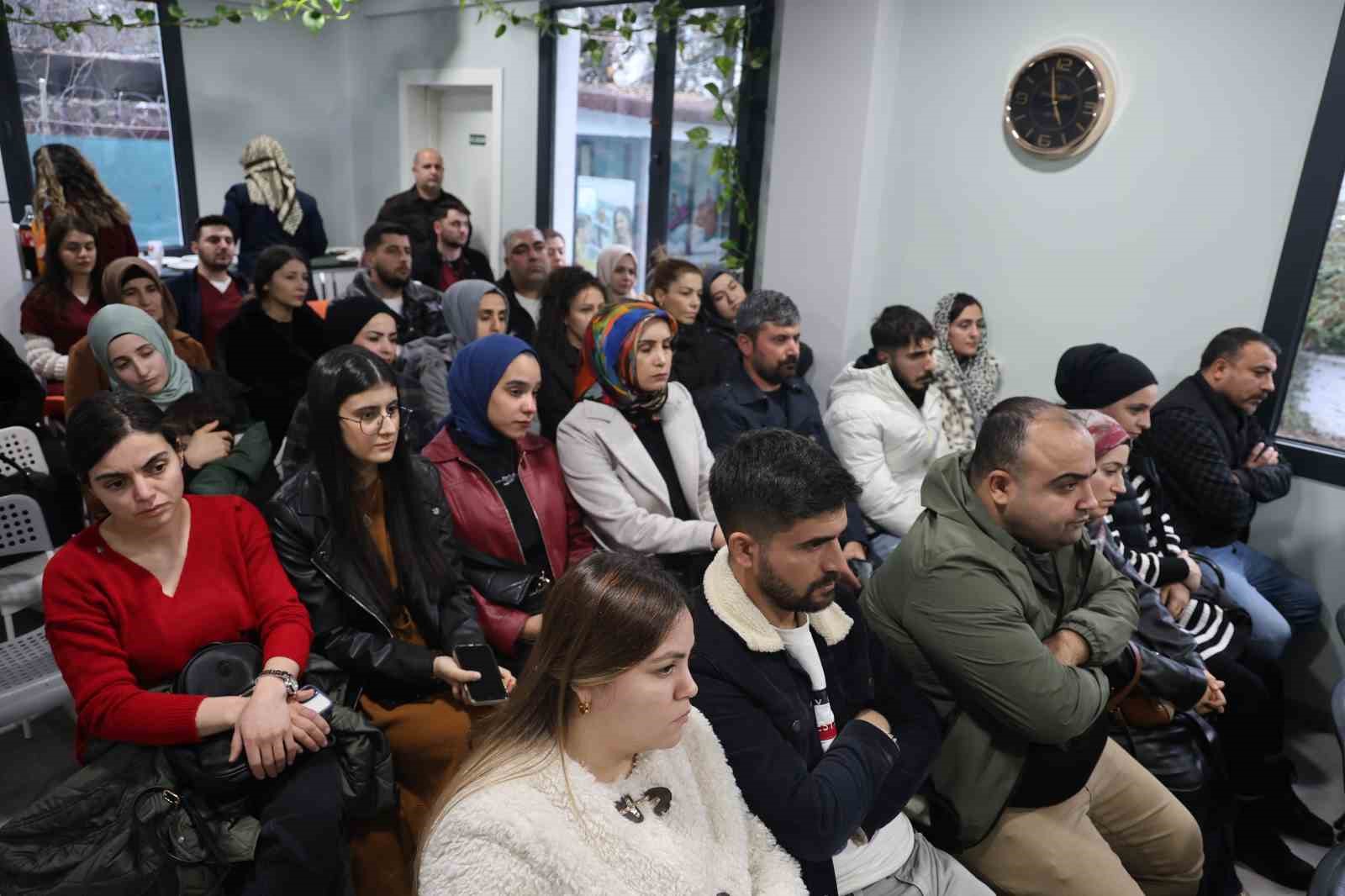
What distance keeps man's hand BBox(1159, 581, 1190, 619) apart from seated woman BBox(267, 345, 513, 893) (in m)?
1.85

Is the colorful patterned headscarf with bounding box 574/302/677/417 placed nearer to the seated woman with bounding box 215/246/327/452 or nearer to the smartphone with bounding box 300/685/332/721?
the smartphone with bounding box 300/685/332/721

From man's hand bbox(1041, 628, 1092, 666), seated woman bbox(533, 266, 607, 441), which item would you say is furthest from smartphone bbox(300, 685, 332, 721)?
seated woman bbox(533, 266, 607, 441)

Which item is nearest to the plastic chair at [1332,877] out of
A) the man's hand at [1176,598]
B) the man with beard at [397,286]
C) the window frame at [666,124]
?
the man's hand at [1176,598]

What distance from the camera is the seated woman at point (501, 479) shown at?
219 cm

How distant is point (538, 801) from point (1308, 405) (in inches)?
129

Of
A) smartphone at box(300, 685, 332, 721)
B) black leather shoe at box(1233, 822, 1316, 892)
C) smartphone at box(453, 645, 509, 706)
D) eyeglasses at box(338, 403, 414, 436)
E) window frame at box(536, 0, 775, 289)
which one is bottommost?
black leather shoe at box(1233, 822, 1316, 892)

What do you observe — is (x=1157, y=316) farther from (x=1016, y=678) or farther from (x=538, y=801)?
(x=538, y=801)

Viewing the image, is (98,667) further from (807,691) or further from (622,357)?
(622,357)

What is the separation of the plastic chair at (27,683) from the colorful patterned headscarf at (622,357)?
148 cm

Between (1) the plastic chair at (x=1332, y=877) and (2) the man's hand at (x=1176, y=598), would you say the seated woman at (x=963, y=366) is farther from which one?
(1) the plastic chair at (x=1332, y=877)

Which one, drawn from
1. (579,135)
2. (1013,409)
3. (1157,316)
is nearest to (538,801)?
(1013,409)

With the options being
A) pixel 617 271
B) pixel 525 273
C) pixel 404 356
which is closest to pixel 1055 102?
pixel 617 271

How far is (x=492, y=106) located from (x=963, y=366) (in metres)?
3.72

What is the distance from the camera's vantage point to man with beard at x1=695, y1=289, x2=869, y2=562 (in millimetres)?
3098
